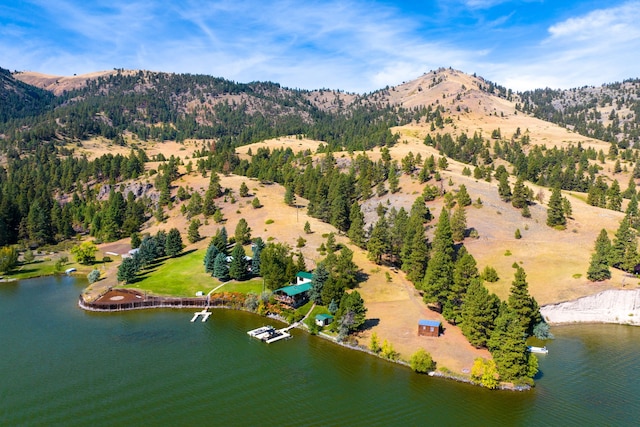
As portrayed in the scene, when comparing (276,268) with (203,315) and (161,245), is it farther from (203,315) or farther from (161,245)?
(161,245)

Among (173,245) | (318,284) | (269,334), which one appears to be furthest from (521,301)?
(173,245)

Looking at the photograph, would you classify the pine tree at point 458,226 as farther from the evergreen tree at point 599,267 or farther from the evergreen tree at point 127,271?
the evergreen tree at point 127,271

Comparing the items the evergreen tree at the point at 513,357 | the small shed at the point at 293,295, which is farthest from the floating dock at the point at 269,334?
the evergreen tree at the point at 513,357

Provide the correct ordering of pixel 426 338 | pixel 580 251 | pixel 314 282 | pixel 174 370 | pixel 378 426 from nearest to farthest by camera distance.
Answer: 1. pixel 378 426
2. pixel 174 370
3. pixel 426 338
4. pixel 314 282
5. pixel 580 251

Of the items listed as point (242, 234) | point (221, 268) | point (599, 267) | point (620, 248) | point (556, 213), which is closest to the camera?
point (599, 267)

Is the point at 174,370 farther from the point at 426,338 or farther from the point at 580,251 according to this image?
the point at 580,251

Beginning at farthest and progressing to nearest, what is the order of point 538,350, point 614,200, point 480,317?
point 614,200 → point 538,350 → point 480,317

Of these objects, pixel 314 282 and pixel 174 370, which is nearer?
pixel 174 370

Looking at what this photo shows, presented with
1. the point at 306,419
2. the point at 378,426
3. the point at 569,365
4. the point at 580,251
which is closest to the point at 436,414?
the point at 378,426
